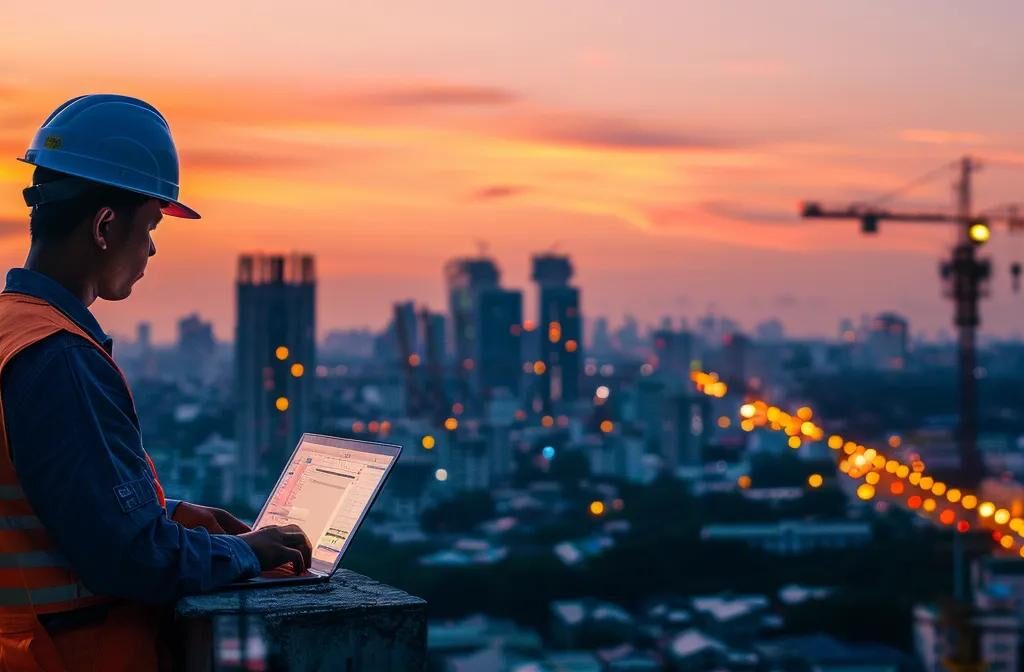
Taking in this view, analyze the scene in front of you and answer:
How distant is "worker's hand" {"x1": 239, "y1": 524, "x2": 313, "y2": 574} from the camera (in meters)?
1.95

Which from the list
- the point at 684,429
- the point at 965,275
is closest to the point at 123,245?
the point at 965,275

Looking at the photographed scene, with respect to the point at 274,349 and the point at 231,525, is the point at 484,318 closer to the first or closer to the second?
the point at 274,349

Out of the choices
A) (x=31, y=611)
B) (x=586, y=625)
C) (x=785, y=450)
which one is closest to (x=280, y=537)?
(x=31, y=611)

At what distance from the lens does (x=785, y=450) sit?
194 feet

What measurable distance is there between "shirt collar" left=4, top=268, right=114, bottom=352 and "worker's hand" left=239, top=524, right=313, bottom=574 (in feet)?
0.92

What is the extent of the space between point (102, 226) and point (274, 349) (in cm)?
5146

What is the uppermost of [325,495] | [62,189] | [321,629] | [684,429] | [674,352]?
[674,352]

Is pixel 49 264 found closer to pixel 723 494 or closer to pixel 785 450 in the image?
pixel 723 494

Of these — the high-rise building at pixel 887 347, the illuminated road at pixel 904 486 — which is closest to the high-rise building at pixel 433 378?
the illuminated road at pixel 904 486

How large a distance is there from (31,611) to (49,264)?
0.37 metres

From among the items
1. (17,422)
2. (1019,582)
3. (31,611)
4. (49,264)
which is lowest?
(1019,582)

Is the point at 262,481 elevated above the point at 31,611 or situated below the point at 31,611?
below

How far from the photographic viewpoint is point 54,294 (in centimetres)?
185

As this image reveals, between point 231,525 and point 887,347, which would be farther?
point 887,347
